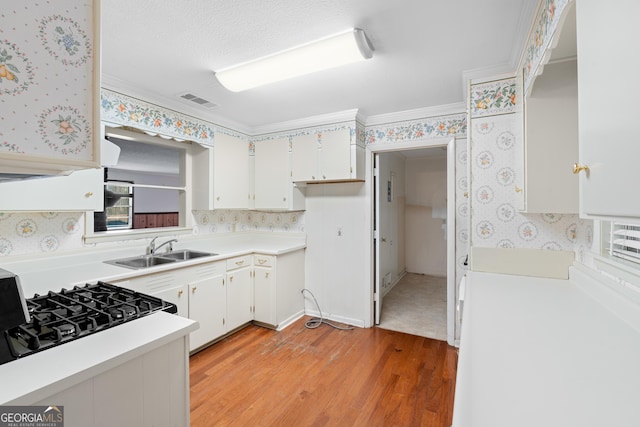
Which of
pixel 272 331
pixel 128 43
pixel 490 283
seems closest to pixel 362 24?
pixel 128 43

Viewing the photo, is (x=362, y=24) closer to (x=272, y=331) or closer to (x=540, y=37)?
(x=540, y=37)

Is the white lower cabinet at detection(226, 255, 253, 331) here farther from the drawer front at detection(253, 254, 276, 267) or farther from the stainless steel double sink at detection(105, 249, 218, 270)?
the stainless steel double sink at detection(105, 249, 218, 270)

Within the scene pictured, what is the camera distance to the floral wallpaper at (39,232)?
1.92 metres

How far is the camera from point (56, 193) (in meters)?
1.89

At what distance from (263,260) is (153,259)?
1.03 metres

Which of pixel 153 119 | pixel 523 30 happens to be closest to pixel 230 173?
pixel 153 119

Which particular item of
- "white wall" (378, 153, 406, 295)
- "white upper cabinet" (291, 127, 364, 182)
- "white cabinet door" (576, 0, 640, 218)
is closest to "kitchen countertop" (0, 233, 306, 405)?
"white cabinet door" (576, 0, 640, 218)

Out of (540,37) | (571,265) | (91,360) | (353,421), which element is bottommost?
(353,421)

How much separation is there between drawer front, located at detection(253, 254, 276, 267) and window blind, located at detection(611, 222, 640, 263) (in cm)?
254

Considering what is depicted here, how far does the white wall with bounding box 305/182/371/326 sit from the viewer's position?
10.5 feet

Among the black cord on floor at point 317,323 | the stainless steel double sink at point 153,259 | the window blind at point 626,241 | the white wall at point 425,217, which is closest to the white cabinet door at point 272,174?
the stainless steel double sink at point 153,259

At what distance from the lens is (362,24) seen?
1558 mm

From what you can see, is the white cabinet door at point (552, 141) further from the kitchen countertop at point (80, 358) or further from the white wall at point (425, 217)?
the white wall at point (425, 217)

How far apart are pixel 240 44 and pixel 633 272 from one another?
219cm
